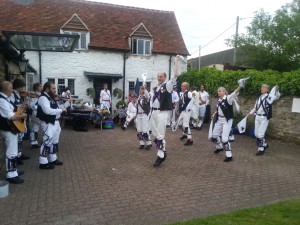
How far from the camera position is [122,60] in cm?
1914

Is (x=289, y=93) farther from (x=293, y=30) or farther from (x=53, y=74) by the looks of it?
(x=53, y=74)

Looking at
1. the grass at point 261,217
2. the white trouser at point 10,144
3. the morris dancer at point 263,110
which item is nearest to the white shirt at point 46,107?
the white trouser at point 10,144

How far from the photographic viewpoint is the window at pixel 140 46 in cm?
1934

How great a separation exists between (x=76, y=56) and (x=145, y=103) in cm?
1138

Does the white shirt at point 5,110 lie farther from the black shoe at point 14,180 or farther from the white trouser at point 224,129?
the white trouser at point 224,129

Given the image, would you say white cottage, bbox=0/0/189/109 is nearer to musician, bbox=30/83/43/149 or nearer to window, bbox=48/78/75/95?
window, bbox=48/78/75/95

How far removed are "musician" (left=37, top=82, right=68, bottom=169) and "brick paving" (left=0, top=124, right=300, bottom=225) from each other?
38 cm

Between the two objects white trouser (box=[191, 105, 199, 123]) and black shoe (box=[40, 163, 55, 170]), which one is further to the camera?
white trouser (box=[191, 105, 199, 123])

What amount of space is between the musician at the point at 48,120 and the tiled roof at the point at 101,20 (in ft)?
41.8

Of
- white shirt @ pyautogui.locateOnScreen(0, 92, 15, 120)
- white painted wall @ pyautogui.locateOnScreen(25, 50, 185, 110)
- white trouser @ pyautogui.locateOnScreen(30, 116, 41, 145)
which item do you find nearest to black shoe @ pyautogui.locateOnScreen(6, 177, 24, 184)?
white shirt @ pyautogui.locateOnScreen(0, 92, 15, 120)

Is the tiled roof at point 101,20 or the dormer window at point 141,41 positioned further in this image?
the dormer window at point 141,41

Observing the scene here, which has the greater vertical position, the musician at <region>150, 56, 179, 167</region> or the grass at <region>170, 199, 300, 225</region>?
the musician at <region>150, 56, 179, 167</region>

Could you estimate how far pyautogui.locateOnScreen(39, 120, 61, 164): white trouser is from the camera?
608 centimetres

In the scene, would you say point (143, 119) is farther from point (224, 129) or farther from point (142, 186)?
point (142, 186)
